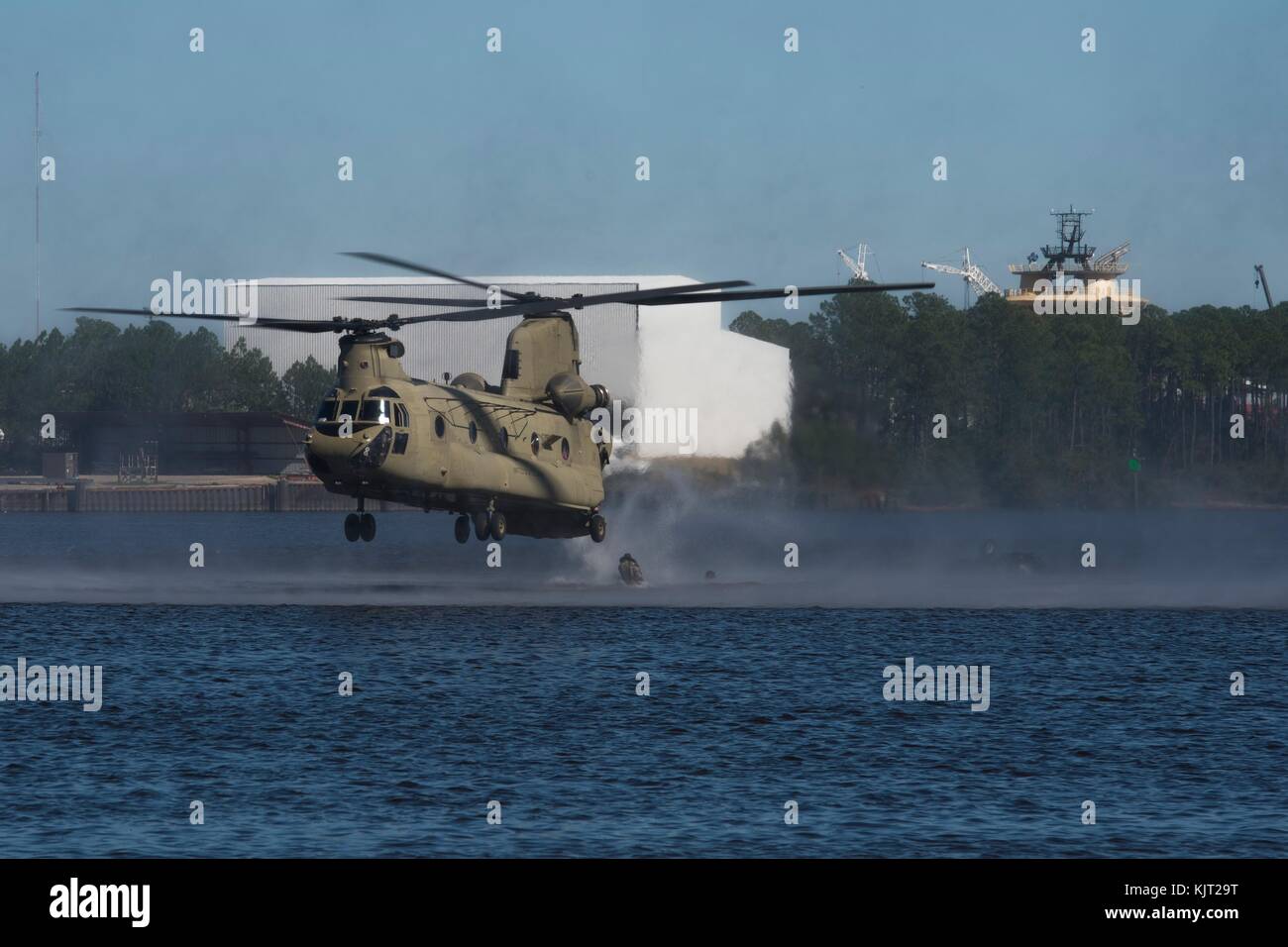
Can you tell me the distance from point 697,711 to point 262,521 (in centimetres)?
15468

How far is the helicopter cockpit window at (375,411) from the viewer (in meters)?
48.9

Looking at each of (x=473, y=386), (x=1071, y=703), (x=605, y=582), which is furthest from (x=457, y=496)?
(x=605, y=582)

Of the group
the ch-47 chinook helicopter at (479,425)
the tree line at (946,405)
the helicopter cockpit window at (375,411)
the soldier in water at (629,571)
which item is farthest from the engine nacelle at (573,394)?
the soldier in water at (629,571)

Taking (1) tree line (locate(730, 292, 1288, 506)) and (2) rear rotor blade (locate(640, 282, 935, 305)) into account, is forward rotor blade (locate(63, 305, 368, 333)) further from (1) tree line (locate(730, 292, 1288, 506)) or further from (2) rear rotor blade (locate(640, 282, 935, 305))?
(1) tree line (locate(730, 292, 1288, 506))

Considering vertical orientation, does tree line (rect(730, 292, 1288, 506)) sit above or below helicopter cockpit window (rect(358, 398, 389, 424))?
above

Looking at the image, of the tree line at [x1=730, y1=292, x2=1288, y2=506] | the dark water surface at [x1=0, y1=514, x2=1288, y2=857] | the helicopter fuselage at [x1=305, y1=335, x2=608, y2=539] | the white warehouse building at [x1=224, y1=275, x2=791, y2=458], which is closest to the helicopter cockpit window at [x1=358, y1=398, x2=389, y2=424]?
the helicopter fuselage at [x1=305, y1=335, x2=608, y2=539]

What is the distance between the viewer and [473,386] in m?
55.6

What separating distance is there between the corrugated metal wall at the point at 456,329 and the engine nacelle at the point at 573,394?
8930 centimetres

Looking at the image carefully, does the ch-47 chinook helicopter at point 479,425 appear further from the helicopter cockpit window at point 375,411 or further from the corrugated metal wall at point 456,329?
the corrugated metal wall at point 456,329

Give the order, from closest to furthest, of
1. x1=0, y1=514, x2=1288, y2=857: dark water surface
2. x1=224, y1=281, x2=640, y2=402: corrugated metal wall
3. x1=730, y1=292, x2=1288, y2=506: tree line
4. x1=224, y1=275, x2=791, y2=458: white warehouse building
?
x1=0, y1=514, x2=1288, y2=857: dark water surface, x1=730, y1=292, x2=1288, y2=506: tree line, x1=224, y1=275, x2=791, y2=458: white warehouse building, x1=224, y1=281, x2=640, y2=402: corrugated metal wall

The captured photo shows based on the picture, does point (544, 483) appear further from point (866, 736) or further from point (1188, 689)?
point (1188, 689)

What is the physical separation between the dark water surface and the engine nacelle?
9.06 m

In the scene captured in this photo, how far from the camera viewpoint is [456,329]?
557 feet

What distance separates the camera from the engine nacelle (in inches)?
2297
